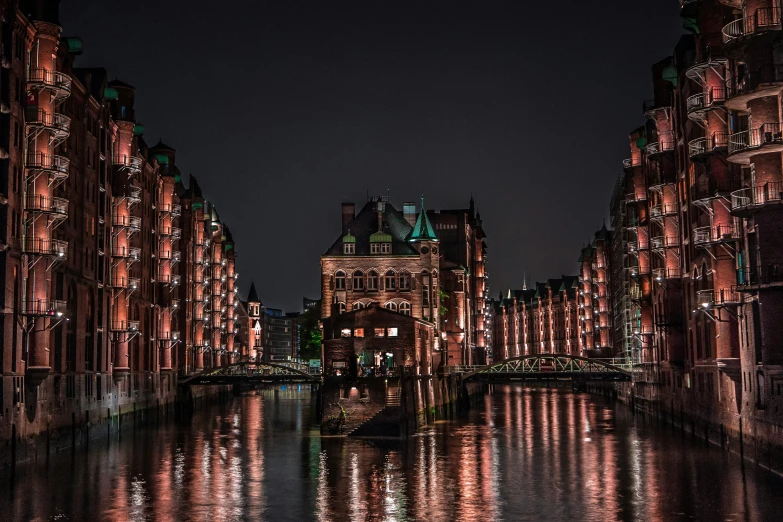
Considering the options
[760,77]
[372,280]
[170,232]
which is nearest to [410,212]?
[372,280]

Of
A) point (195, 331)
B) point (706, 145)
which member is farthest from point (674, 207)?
point (195, 331)

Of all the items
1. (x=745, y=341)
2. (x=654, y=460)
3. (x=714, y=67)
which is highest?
(x=714, y=67)

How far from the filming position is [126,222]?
3563 inches

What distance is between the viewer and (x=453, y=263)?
156500mm

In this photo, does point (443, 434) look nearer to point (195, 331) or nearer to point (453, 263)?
point (195, 331)

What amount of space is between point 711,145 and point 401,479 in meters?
25.7

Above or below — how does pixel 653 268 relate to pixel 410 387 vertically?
above

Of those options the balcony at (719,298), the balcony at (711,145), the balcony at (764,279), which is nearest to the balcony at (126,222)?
the balcony at (711,145)

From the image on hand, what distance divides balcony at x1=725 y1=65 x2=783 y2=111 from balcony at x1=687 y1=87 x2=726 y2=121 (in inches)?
293

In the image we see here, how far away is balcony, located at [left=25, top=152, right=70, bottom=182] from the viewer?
62.5 meters

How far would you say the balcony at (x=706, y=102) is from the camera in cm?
5938

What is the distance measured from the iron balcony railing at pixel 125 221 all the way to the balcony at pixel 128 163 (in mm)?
4218

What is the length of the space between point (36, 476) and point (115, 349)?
34.7m

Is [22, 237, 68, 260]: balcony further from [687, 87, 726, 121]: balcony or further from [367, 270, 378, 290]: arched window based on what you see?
[367, 270, 378, 290]: arched window
